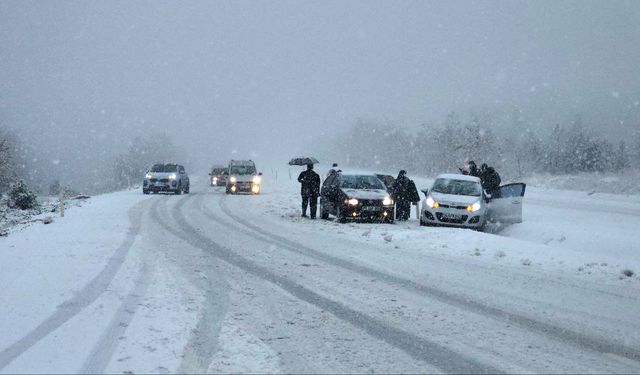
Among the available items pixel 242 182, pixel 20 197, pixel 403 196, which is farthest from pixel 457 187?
pixel 20 197

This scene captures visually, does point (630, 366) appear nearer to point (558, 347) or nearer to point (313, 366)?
point (558, 347)

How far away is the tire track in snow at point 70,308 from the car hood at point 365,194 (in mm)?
7862

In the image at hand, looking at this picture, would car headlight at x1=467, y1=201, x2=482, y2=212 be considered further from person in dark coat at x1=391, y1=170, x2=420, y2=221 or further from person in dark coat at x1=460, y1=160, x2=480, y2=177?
person in dark coat at x1=460, y1=160, x2=480, y2=177

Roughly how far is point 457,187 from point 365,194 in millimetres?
2973

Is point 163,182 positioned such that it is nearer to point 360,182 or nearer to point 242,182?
point 242,182

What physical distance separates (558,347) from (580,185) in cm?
4510

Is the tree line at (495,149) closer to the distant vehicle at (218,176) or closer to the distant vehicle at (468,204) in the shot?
the distant vehicle at (218,176)

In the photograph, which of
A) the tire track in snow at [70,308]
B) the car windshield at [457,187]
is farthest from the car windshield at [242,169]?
the tire track in snow at [70,308]

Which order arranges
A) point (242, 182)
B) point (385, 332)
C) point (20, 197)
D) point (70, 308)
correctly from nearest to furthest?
point (385, 332) < point (70, 308) < point (242, 182) < point (20, 197)

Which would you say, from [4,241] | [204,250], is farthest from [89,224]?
[204,250]

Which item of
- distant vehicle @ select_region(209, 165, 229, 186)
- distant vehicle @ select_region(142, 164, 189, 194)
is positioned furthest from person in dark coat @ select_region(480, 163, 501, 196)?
distant vehicle @ select_region(209, 165, 229, 186)

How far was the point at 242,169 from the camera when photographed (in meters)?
31.8

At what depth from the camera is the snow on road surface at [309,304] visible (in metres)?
4.41

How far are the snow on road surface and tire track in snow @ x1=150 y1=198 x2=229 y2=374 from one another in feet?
0.06
